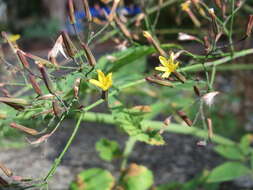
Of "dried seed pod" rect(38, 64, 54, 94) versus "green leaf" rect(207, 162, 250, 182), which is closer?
"dried seed pod" rect(38, 64, 54, 94)

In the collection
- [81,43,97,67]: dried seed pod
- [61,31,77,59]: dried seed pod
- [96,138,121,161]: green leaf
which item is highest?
[61,31,77,59]: dried seed pod

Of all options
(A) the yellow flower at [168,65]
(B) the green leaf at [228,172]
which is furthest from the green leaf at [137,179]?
(A) the yellow flower at [168,65]

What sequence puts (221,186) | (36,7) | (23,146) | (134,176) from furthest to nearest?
(36,7), (23,146), (221,186), (134,176)

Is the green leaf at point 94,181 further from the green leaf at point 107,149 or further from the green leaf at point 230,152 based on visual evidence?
the green leaf at point 230,152

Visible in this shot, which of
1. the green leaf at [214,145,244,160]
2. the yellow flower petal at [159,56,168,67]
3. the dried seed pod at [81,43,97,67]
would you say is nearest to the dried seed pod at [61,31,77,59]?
the dried seed pod at [81,43,97,67]

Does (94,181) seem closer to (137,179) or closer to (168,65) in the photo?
(137,179)

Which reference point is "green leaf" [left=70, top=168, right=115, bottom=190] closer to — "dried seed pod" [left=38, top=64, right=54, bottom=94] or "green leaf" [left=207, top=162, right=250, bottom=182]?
"green leaf" [left=207, top=162, right=250, bottom=182]

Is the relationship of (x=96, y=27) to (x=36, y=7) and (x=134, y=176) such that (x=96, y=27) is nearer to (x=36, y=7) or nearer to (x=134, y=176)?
(x=134, y=176)

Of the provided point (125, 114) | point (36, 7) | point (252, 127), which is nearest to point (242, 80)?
point (252, 127)
